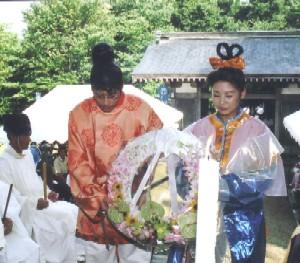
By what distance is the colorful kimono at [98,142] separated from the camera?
3301mm

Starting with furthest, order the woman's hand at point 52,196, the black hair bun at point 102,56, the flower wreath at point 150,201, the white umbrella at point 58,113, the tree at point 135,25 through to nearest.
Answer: the tree at point 135,25, the white umbrella at point 58,113, the woman's hand at point 52,196, the black hair bun at point 102,56, the flower wreath at point 150,201

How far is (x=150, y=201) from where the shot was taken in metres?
2.64

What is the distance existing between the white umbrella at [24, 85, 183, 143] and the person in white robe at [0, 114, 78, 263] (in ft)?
9.52

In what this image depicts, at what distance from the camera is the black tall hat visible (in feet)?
16.9

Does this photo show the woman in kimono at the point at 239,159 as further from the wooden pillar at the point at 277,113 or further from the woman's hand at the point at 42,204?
the wooden pillar at the point at 277,113

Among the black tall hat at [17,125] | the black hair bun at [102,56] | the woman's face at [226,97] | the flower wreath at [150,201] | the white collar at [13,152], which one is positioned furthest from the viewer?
the white collar at [13,152]

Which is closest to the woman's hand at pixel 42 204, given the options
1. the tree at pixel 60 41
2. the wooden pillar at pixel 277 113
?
the wooden pillar at pixel 277 113

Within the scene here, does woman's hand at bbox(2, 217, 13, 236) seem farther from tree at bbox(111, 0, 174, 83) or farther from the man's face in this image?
tree at bbox(111, 0, 174, 83)

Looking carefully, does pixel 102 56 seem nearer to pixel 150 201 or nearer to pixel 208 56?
pixel 150 201

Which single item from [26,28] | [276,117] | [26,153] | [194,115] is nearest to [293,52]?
[276,117]

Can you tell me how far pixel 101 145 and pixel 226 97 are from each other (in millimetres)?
890

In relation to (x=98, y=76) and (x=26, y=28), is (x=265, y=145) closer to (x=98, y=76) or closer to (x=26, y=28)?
(x=98, y=76)

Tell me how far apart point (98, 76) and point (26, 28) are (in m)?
22.1

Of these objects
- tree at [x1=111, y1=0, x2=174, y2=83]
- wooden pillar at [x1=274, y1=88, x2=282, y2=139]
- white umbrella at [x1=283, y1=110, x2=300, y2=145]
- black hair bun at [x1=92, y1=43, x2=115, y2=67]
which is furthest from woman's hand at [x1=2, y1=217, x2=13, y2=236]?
tree at [x1=111, y1=0, x2=174, y2=83]
